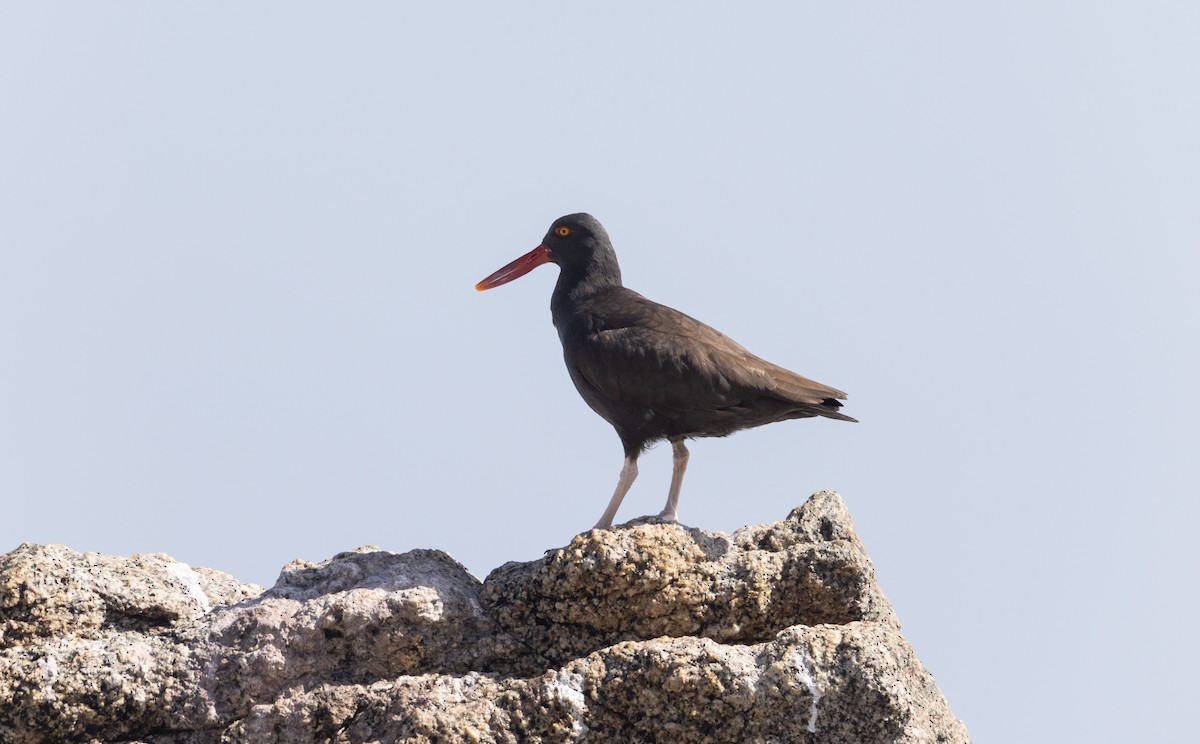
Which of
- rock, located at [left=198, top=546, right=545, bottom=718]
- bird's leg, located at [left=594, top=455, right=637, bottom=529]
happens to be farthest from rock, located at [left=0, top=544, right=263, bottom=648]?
bird's leg, located at [left=594, top=455, right=637, bottom=529]

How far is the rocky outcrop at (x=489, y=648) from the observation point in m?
5.84

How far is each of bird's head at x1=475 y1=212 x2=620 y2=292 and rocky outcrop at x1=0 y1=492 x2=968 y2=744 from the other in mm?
2999

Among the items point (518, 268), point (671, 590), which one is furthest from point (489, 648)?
point (518, 268)

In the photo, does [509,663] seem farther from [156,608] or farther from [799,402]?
[799,402]

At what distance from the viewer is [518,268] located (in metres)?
10.5

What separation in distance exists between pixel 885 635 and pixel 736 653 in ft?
2.53

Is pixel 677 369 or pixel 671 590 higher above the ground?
pixel 677 369

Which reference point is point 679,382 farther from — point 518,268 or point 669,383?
point 518,268

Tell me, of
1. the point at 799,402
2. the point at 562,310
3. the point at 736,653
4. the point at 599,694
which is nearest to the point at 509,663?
the point at 599,694

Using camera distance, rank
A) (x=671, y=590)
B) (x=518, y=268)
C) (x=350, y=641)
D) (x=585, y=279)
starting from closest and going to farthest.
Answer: (x=350, y=641), (x=671, y=590), (x=585, y=279), (x=518, y=268)

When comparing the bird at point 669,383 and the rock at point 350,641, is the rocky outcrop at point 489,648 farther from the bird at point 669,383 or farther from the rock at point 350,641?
the bird at point 669,383

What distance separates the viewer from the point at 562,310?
9453 mm

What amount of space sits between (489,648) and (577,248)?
411cm

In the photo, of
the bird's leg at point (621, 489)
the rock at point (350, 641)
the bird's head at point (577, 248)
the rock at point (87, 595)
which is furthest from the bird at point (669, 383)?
the rock at point (87, 595)
